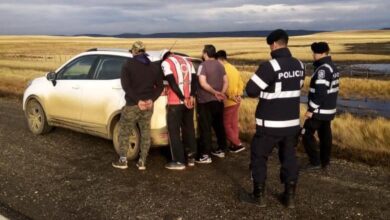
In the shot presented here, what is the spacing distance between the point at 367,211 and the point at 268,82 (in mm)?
1782

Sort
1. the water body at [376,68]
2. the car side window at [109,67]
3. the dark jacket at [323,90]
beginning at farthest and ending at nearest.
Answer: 1. the water body at [376,68]
2. the car side window at [109,67]
3. the dark jacket at [323,90]

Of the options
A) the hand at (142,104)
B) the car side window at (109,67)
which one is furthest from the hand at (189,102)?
the car side window at (109,67)

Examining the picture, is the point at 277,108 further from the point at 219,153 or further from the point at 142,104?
the point at 219,153

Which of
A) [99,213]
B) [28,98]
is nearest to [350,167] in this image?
[99,213]

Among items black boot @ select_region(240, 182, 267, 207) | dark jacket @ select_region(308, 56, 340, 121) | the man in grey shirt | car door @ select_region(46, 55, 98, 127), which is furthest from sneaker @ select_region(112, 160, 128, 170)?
dark jacket @ select_region(308, 56, 340, 121)

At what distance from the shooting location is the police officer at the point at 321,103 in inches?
260

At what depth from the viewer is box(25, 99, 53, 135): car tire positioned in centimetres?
907

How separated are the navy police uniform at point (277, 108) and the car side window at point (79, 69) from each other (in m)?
3.76

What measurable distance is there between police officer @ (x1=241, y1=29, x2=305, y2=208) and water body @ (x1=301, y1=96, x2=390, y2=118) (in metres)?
13.9

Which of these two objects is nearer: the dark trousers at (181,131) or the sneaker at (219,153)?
the dark trousers at (181,131)

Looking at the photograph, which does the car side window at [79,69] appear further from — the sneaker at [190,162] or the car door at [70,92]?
the sneaker at [190,162]

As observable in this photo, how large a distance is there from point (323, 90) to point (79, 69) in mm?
4085

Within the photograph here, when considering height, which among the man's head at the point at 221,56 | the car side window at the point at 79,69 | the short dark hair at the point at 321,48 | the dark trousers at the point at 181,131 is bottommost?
the dark trousers at the point at 181,131

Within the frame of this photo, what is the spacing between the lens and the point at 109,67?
7750mm
